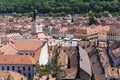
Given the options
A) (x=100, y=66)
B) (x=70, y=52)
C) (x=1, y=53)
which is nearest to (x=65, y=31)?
(x=70, y=52)

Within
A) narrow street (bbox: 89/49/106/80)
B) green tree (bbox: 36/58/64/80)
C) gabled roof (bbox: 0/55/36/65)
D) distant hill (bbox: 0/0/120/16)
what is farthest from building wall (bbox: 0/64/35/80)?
distant hill (bbox: 0/0/120/16)

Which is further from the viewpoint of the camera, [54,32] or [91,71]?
[54,32]

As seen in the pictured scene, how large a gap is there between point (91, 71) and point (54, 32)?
40.5m

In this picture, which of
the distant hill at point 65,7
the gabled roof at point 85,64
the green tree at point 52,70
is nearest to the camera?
the green tree at point 52,70

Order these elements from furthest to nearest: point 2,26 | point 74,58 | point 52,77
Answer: point 2,26 → point 74,58 → point 52,77

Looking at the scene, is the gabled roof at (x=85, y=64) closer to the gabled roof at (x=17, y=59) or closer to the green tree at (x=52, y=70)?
the green tree at (x=52, y=70)

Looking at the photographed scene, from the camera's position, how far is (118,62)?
47.6 metres

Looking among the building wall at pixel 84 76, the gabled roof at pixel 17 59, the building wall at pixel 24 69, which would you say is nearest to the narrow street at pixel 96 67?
the building wall at pixel 84 76

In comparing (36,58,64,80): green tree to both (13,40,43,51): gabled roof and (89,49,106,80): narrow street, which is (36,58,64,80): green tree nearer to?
(89,49,106,80): narrow street

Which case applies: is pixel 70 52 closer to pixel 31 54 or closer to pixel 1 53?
pixel 31 54

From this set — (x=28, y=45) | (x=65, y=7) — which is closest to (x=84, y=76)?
(x=28, y=45)

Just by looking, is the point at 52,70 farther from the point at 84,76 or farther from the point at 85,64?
the point at 84,76

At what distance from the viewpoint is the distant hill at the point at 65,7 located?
400ft

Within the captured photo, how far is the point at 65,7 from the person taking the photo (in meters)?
125
